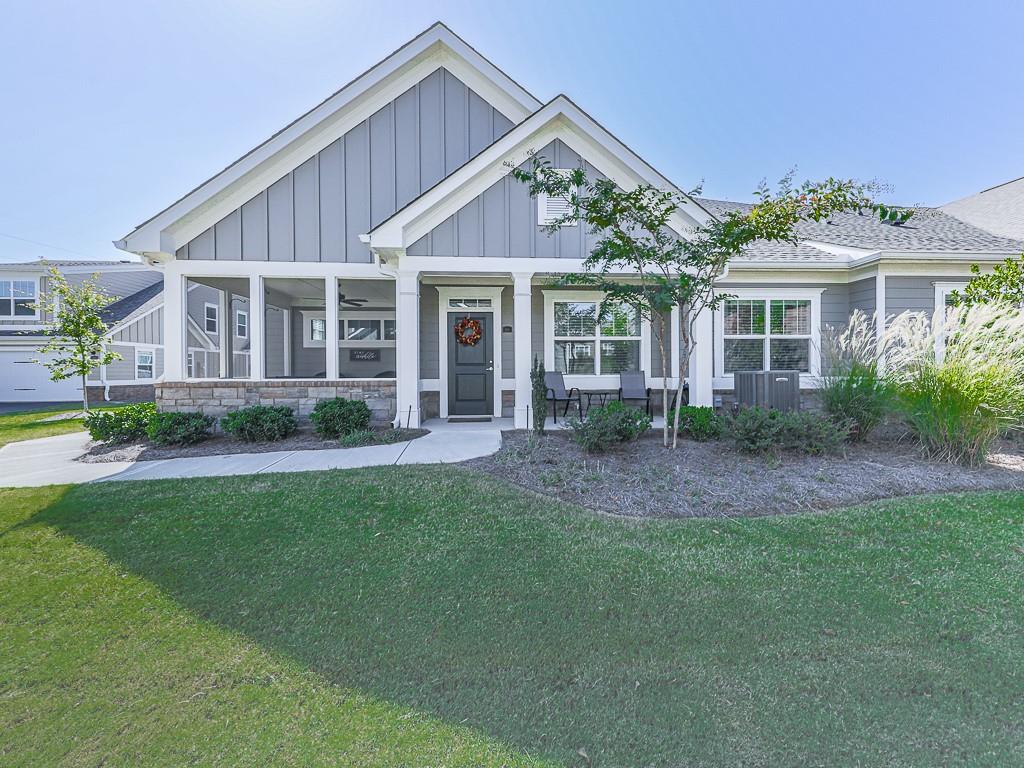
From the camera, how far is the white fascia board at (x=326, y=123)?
24.4 ft

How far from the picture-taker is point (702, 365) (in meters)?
7.87

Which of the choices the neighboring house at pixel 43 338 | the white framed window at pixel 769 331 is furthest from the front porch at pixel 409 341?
the neighboring house at pixel 43 338

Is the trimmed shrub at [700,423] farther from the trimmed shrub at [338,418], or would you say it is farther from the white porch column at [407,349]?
the trimmed shrub at [338,418]

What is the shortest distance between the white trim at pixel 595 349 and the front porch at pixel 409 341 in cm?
2

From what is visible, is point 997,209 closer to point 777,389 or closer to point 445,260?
point 777,389

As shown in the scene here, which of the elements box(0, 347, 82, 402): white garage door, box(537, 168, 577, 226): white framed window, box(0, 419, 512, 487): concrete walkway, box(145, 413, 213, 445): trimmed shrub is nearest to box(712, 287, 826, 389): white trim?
box(537, 168, 577, 226): white framed window

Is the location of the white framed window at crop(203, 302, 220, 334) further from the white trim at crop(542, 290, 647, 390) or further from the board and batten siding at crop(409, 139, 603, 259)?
the white trim at crop(542, 290, 647, 390)

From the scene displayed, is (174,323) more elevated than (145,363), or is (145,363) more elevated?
(174,323)

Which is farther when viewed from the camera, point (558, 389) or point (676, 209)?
point (558, 389)

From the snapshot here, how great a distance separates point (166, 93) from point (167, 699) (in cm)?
1238

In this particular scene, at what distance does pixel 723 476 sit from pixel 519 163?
17.6 feet

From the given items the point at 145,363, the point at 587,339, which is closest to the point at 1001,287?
the point at 587,339

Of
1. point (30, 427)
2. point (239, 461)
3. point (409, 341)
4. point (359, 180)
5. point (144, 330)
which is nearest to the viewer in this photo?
point (239, 461)

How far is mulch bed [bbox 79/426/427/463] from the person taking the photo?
636 centimetres
